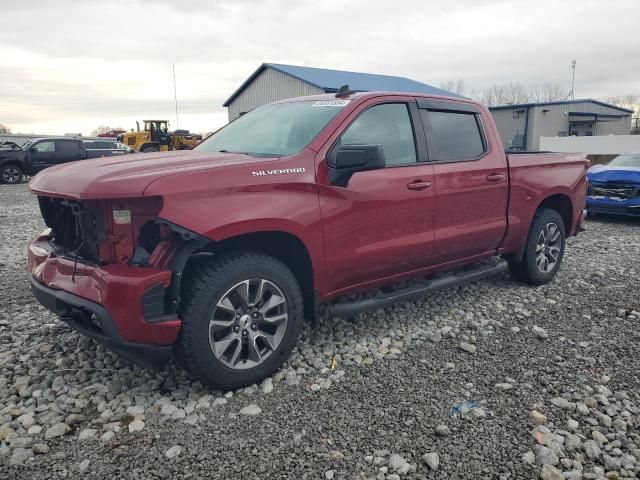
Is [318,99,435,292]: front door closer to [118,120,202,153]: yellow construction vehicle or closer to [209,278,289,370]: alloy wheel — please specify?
[209,278,289,370]: alloy wheel

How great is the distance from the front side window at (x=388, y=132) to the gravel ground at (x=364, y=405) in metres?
1.41

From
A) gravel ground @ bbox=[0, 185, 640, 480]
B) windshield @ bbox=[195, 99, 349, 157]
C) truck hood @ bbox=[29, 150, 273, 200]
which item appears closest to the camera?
gravel ground @ bbox=[0, 185, 640, 480]

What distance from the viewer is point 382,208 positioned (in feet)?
12.1

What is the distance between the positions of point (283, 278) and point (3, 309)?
297 cm

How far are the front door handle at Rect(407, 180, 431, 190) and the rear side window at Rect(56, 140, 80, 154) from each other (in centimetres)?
1840

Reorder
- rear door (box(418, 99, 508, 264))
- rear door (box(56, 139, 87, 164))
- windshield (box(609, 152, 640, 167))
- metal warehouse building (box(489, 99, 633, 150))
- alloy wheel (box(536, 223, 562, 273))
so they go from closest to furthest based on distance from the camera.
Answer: rear door (box(418, 99, 508, 264))
alloy wheel (box(536, 223, 562, 273))
windshield (box(609, 152, 640, 167))
rear door (box(56, 139, 87, 164))
metal warehouse building (box(489, 99, 633, 150))

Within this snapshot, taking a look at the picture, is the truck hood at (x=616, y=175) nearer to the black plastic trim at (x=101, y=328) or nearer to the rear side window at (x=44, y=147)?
the black plastic trim at (x=101, y=328)

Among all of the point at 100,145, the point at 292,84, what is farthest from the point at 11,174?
the point at 292,84

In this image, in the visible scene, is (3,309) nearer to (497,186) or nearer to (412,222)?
(412,222)

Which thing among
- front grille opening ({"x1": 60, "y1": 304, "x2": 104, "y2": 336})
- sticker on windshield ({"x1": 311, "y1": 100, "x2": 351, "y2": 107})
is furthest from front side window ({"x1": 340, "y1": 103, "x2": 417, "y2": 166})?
front grille opening ({"x1": 60, "y1": 304, "x2": 104, "y2": 336})

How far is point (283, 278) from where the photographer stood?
323 cm

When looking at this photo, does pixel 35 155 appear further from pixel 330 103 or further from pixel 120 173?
pixel 120 173

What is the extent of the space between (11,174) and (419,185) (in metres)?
18.8

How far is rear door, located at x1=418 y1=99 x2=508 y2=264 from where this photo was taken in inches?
163
